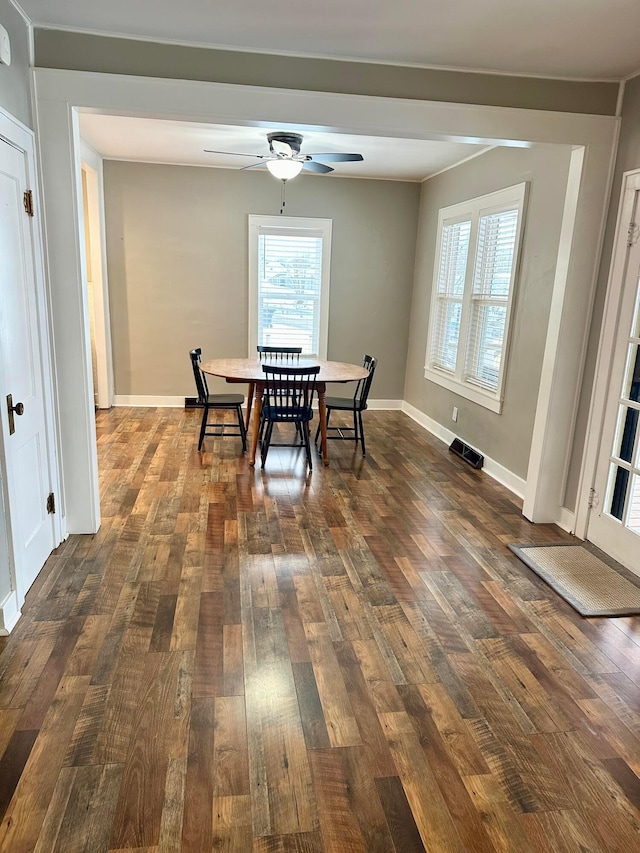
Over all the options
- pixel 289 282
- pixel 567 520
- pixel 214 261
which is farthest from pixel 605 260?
pixel 214 261

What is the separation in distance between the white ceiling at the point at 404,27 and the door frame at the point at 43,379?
0.60 metres

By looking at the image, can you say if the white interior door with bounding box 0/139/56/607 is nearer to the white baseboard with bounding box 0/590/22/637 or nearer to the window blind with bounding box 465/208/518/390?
the white baseboard with bounding box 0/590/22/637

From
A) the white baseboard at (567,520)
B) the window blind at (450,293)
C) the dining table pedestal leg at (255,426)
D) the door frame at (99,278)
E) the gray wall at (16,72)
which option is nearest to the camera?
the gray wall at (16,72)

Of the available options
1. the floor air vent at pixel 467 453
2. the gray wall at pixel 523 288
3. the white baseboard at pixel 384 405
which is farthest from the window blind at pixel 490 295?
the white baseboard at pixel 384 405

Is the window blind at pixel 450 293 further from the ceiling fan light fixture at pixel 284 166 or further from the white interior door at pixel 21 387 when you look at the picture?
the white interior door at pixel 21 387

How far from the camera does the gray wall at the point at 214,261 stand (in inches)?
237

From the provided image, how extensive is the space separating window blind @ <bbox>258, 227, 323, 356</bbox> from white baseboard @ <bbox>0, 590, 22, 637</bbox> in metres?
4.47

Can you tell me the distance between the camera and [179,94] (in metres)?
2.81

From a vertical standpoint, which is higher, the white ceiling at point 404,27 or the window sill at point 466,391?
the white ceiling at point 404,27

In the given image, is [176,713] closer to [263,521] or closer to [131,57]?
[263,521]

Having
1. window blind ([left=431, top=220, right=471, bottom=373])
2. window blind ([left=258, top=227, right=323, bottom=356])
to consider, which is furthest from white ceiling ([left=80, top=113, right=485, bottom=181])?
window blind ([left=258, top=227, right=323, bottom=356])

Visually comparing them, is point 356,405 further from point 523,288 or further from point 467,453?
point 523,288

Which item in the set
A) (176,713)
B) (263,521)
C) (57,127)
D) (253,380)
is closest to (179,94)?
(57,127)

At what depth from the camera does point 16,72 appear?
250 centimetres
